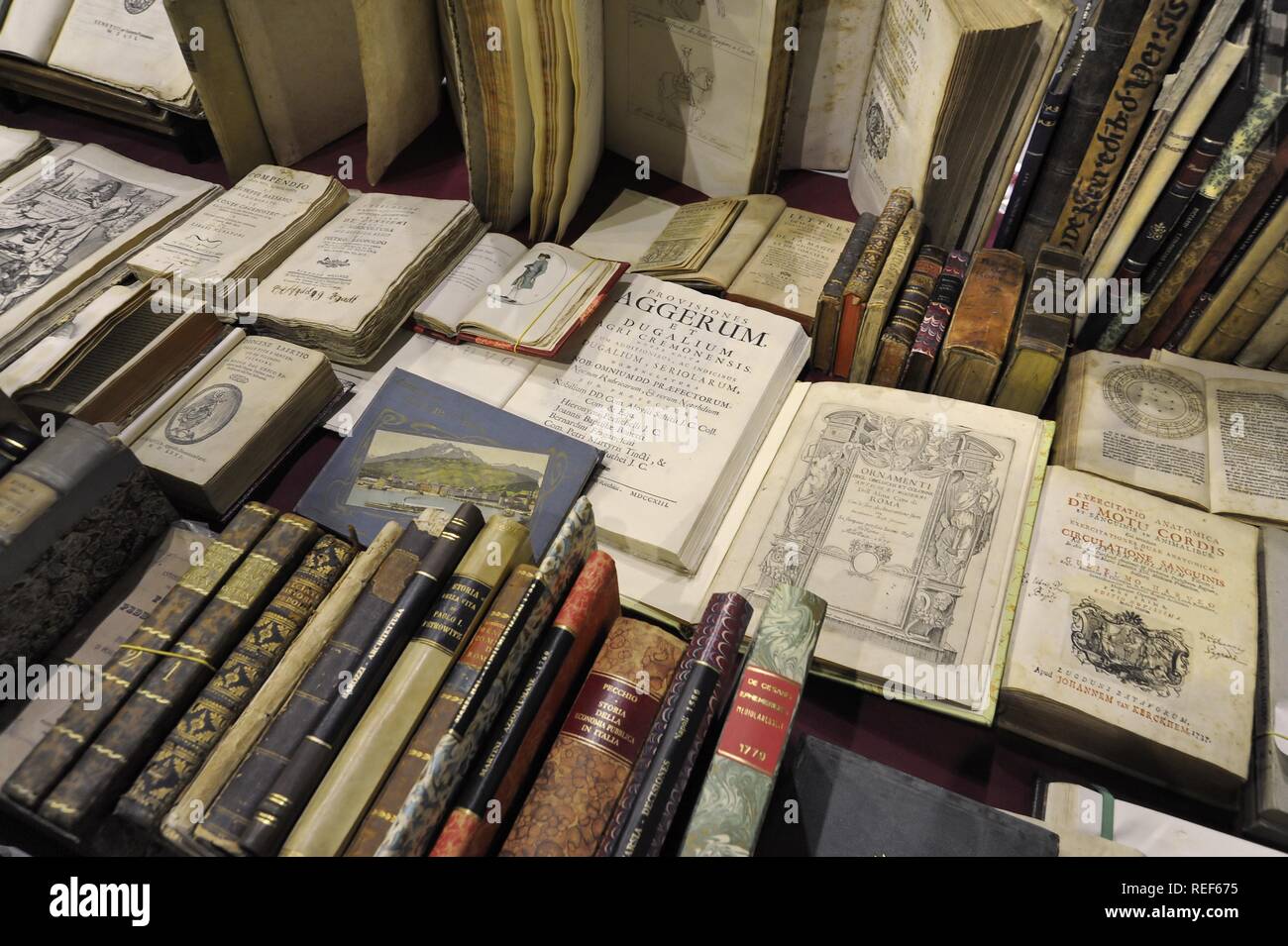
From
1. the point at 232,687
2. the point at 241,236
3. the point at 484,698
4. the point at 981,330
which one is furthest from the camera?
the point at 241,236

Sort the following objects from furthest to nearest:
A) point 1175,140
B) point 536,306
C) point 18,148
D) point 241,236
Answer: point 18,148 < point 241,236 < point 536,306 < point 1175,140

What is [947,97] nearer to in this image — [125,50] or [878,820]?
[878,820]

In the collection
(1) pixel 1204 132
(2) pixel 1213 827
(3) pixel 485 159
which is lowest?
(2) pixel 1213 827

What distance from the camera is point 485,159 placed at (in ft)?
4.90

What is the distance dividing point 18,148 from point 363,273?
895 millimetres

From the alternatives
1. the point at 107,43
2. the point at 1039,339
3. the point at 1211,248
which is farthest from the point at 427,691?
the point at 107,43

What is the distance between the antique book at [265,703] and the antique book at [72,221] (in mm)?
828

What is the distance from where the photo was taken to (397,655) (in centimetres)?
89

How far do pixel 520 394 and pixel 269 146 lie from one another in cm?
89

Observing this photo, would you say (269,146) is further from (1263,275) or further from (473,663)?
(1263,275)

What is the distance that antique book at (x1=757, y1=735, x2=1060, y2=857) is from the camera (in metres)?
0.89
